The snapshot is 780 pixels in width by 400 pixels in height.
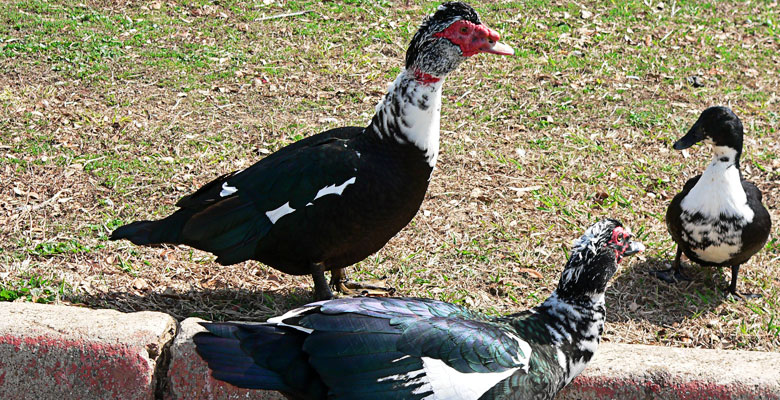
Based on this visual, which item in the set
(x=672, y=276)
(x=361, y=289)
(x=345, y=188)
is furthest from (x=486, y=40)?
(x=672, y=276)

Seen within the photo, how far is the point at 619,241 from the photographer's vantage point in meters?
3.21

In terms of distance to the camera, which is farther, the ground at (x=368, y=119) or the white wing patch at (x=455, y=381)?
the ground at (x=368, y=119)

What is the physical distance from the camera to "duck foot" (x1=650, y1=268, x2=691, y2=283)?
4.37 metres

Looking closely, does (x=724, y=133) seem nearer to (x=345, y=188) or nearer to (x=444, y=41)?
(x=444, y=41)

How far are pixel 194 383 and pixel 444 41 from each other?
5.89ft

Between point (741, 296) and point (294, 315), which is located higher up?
point (294, 315)

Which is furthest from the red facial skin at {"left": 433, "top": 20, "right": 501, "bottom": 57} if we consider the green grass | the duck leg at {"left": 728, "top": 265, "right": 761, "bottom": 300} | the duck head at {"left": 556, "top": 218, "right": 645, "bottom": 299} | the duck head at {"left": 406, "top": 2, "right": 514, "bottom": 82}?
the green grass

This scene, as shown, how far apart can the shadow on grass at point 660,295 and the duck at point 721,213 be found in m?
0.14

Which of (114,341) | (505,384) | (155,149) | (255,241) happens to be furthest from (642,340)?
(155,149)

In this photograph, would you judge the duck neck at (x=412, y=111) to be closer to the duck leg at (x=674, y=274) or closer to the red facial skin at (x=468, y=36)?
the red facial skin at (x=468, y=36)

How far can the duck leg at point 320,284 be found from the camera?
3.63 meters

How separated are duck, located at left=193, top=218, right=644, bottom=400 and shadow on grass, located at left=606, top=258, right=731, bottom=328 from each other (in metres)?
1.19

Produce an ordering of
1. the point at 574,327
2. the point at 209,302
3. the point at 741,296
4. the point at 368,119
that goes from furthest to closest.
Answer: the point at 368,119, the point at 741,296, the point at 209,302, the point at 574,327

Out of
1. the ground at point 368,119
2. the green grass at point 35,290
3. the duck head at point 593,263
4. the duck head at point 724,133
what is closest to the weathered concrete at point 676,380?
the duck head at point 593,263
